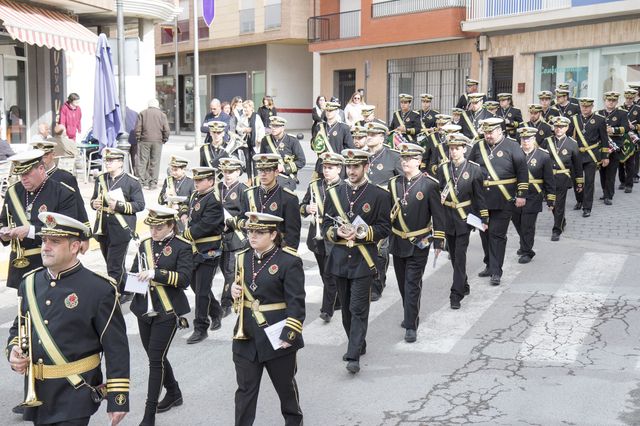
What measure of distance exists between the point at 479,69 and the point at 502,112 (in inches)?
475

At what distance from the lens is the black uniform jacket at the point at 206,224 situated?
8.30 m

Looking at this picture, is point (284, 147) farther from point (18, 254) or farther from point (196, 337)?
point (18, 254)

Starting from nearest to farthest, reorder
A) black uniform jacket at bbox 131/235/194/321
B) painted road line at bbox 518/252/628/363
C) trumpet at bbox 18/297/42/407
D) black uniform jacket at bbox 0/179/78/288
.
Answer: trumpet at bbox 18/297/42/407
black uniform jacket at bbox 131/235/194/321
black uniform jacket at bbox 0/179/78/288
painted road line at bbox 518/252/628/363

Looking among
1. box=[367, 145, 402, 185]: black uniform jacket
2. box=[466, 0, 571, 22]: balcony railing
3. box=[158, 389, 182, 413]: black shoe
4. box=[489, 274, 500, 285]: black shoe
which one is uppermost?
box=[466, 0, 571, 22]: balcony railing

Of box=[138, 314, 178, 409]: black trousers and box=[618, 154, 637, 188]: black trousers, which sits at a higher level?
box=[618, 154, 637, 188]: black trousers

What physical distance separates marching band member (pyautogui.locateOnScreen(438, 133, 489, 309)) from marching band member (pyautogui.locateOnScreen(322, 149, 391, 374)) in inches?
79.9

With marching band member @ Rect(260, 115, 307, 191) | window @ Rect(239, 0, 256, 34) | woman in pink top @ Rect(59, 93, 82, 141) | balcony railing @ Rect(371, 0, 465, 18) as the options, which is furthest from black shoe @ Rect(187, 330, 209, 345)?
window @ Rect(239, 0, 256, 34)

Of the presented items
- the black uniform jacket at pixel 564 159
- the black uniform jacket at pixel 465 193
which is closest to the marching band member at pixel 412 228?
the black uniform jacket at pixel 465 193

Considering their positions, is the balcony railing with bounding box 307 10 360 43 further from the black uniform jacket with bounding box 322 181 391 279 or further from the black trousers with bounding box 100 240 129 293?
the black uniform jacket with bounding box 322 181 391 279

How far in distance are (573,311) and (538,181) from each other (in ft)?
10.3

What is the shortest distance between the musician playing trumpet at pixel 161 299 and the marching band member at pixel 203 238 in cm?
159

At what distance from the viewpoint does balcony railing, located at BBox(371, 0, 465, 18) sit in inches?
1154

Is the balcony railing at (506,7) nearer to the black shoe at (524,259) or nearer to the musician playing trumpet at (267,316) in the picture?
the black shoe at (524,259)

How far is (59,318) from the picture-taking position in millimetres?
4422
